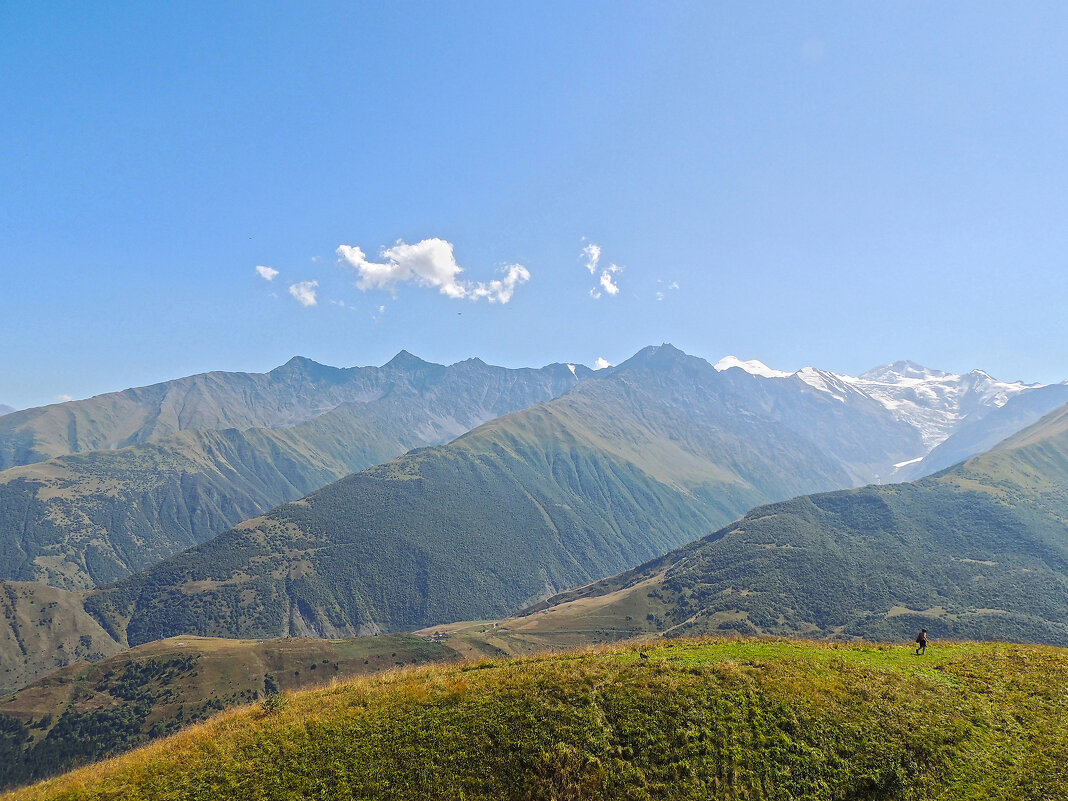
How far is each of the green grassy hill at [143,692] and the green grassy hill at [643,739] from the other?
4272 inches

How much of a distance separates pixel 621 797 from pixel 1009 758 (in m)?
17.5

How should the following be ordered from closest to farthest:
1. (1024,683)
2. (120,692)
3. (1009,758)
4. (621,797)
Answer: (621,797) < (1009,758) < (1024,683) < (120,692)

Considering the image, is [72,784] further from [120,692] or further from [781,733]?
[120,692]

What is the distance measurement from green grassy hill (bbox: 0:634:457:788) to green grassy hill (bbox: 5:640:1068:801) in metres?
108

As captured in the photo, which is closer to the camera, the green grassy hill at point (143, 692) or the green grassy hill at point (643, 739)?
the green grassy hill at point (643, 739)

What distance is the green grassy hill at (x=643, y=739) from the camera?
22.5 meters

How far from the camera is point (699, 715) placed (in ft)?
82.5

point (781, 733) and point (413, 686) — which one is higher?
point (413, 686)

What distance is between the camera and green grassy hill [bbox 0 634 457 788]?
135250 millimetres

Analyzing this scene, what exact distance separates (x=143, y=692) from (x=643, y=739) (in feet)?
605

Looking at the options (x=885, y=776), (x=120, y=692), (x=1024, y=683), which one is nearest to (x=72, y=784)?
(x=885, y=776)

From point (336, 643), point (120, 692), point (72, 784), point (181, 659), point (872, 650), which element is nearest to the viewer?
point (72, 784)

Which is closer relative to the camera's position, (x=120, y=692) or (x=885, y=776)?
(x=885, y=776)

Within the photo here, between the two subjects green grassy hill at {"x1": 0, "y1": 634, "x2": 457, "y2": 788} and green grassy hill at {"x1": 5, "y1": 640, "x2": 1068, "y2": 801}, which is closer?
green grassy hill at {"x1": 5, "y1": 640, "x2": 1068, "y2": 801}
